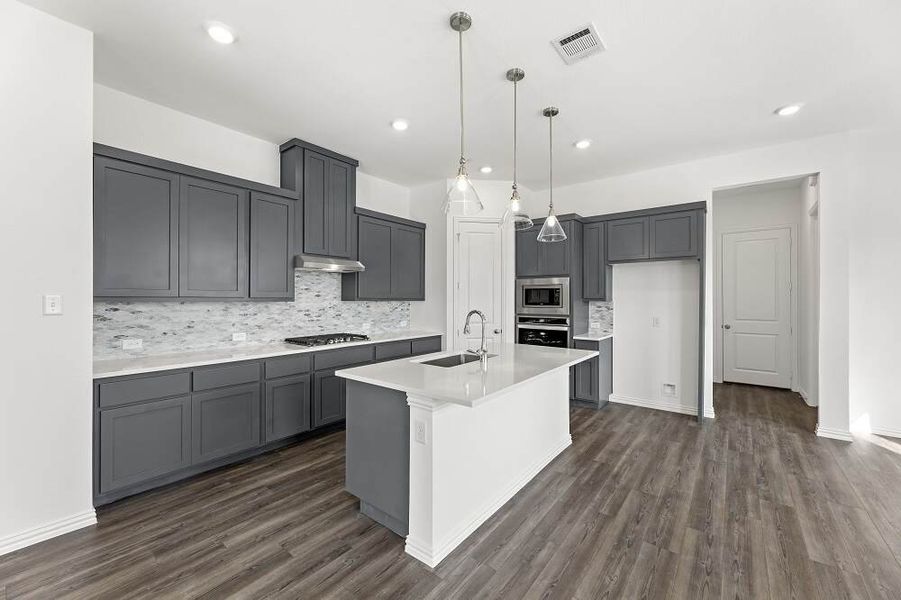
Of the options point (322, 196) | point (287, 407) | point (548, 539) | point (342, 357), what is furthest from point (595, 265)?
point (287, 407)

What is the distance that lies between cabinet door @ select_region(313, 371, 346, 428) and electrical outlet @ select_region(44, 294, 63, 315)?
1.81 meters

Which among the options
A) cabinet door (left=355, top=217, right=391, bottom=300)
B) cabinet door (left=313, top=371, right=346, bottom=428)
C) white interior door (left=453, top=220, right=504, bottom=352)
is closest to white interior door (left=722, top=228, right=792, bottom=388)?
white interior door (left=453, top=220, right=504, bottom=352)

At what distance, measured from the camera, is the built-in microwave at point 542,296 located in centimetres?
477

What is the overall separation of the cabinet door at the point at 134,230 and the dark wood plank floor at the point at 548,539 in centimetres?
148

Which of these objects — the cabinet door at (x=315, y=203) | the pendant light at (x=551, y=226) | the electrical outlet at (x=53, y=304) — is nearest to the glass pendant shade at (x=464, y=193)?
the pendant light at (x=551, y=226)

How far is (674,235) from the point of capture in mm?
4230

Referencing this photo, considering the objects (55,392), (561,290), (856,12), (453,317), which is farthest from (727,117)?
(55,392)

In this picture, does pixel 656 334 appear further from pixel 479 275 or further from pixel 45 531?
pixel 45 531

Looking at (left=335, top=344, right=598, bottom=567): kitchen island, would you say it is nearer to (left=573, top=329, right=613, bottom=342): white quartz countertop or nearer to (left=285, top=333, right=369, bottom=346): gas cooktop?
(left=285, top=333, right=369, bottom=346): gas cooktop

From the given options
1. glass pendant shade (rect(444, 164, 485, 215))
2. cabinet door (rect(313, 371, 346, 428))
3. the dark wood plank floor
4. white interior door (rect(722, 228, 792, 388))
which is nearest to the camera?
the dark wood plank floor

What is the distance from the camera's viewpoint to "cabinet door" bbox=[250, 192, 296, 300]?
3.46m

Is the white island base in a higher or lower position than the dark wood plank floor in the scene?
higher

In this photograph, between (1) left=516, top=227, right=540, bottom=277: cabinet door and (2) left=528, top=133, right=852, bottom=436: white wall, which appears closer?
(2) left=528, top=133, right=852, bottom=436: white wall

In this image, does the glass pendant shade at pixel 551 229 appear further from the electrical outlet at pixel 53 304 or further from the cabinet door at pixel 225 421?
the electrical outlet at pixel 53 304
